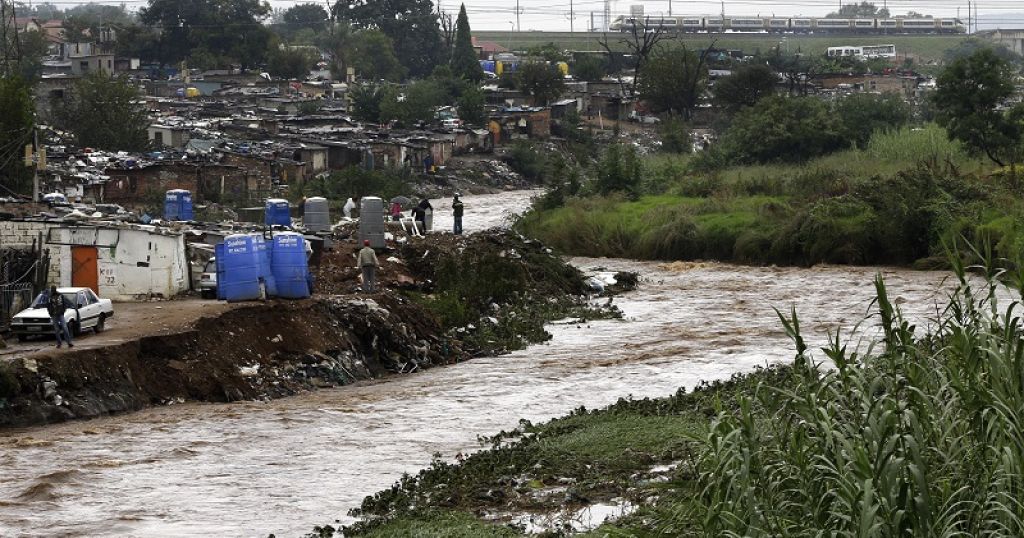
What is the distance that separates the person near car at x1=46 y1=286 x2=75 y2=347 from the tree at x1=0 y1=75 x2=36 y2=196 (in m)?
17.8

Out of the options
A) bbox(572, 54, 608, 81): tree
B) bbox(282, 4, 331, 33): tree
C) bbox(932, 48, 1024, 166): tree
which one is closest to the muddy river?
bbox(932, 48, 1024, 166): tree

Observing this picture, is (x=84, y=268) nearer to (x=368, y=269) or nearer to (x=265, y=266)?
(x=265, y=266)

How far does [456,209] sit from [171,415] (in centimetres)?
1837

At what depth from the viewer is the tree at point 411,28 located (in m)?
117

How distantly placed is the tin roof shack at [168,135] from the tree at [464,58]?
3527cm

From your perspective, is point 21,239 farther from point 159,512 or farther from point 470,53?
point 470,53

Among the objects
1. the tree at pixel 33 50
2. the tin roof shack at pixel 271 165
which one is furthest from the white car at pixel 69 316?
the tree at pixel 33 50

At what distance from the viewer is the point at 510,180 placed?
2753 inches

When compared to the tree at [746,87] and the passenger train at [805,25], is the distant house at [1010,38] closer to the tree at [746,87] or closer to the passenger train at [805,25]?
the passenger train at [805,25]

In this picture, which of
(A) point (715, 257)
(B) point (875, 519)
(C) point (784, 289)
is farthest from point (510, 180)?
(B) point (875, 519)

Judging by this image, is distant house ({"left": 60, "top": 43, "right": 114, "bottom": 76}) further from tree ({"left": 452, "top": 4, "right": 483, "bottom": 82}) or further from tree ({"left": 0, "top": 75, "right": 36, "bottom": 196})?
tree ({"left": 0, "top": 75, "right": 36, "bottom": 196})

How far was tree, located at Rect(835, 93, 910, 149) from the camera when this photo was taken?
58.6m

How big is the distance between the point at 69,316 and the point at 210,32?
80.2m

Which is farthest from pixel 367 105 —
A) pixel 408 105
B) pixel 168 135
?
pixel 168 135
